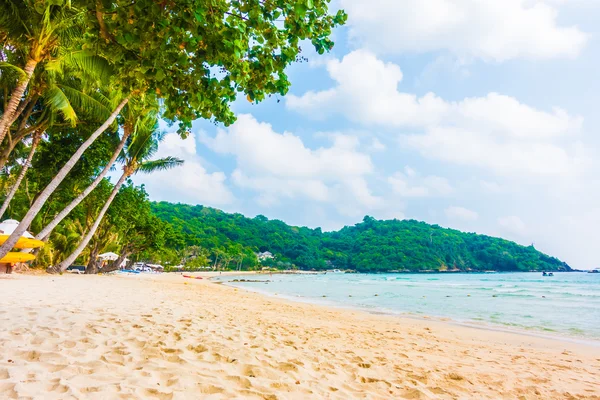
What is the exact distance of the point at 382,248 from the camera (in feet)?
308

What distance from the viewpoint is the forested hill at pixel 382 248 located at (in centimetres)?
8781

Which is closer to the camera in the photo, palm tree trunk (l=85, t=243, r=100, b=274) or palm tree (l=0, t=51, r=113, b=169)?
palm tree (l=0, t=51, r=113, b=169)

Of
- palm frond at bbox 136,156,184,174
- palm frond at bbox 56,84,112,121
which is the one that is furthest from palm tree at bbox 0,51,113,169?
palm frond at bbox 136,156,184,174

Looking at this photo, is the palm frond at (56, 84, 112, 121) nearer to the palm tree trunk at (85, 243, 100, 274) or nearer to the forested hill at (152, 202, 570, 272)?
the palm tree trunk at (85, 243, 100, 274)

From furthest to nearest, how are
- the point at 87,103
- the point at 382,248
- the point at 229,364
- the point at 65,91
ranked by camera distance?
1. the point at 382,248
2. the point at 87,103
3. the point at 65,91
4. the point at 229,364

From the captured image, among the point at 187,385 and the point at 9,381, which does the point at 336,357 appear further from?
the point at 9,381

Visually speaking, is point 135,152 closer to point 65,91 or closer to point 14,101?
point 65,91

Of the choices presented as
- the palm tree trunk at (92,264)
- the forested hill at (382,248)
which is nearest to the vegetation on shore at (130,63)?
the palm tree trunk at (92,264)

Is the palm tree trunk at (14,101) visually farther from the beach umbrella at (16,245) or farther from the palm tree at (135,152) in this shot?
the palm tree at (135,152)

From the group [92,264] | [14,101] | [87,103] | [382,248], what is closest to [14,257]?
[87,103]

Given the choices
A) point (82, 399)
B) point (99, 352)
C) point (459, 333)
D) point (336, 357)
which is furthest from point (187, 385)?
point (459, 333)

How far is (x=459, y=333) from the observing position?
8438 millimetres

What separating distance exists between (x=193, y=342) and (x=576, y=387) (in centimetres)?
442

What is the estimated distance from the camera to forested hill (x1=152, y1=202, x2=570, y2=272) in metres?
87.8
